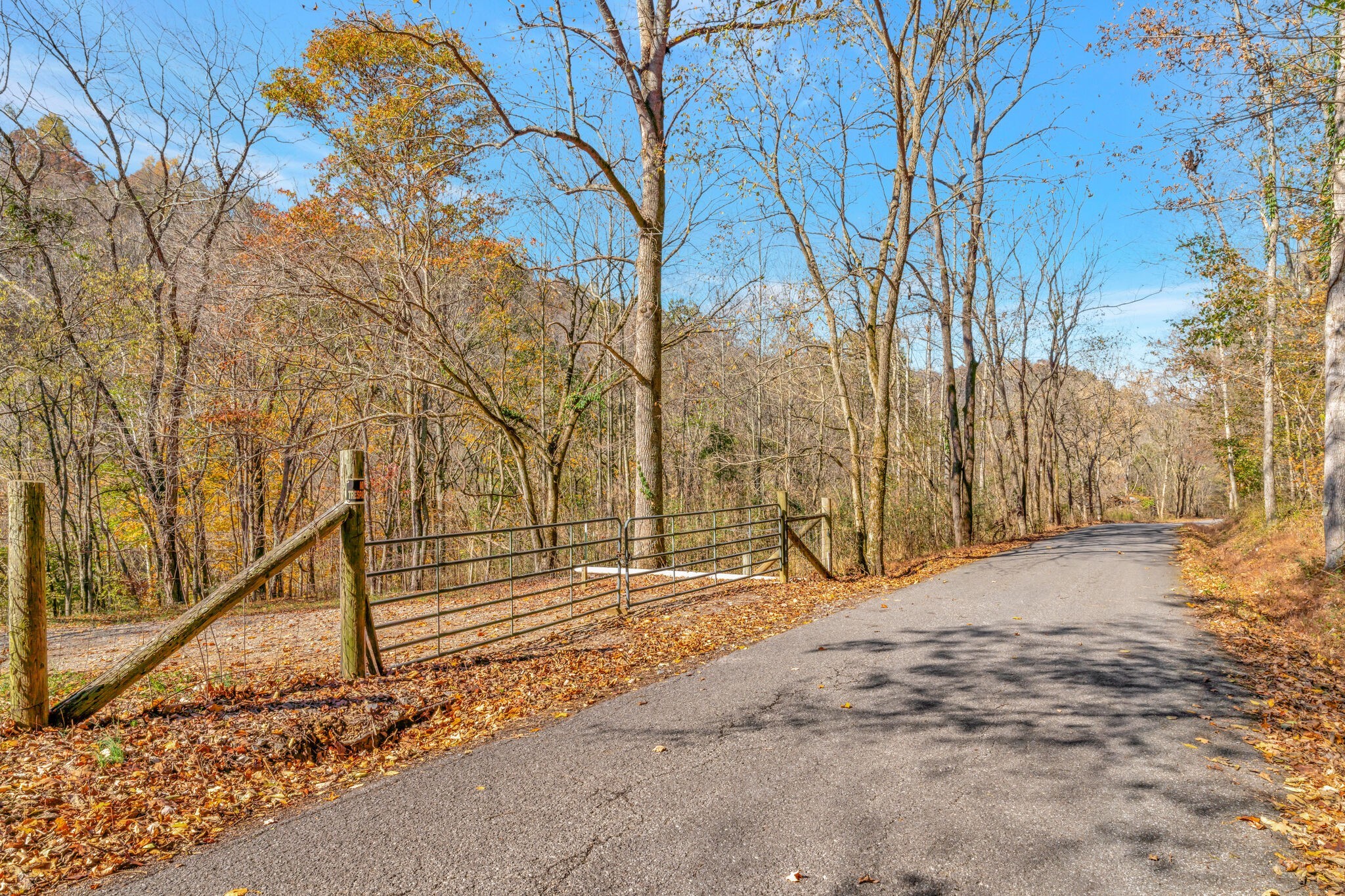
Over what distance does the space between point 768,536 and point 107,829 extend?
8098 millimetres

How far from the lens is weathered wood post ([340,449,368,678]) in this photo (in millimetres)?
5316

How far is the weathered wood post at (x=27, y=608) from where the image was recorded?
13.3 feet

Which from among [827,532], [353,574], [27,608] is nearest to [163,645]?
[27,608]

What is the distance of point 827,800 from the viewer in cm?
355

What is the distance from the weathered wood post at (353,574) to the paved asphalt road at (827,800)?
163cm

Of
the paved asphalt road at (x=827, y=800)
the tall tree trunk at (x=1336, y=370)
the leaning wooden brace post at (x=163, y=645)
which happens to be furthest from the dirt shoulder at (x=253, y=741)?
the tall tree trunk at (x=1336, y=370)

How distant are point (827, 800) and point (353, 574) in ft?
12.5

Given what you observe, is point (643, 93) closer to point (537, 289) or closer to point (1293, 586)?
point (537, 289)

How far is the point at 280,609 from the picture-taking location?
12367 millimetres

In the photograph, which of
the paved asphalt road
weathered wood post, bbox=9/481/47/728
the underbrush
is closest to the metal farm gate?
the paved asphalt road

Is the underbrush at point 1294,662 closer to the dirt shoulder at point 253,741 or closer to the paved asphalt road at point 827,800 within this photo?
the paved asphalt road at point 827,800

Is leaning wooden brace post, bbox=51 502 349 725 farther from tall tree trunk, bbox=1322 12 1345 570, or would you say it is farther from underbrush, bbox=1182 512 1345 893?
tall tree trunk, bbox=1322 12 1345 570

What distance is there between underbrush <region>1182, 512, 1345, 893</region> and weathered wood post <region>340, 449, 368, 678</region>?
558 centimetres

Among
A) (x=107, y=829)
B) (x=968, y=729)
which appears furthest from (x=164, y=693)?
(x=968, y=729)
